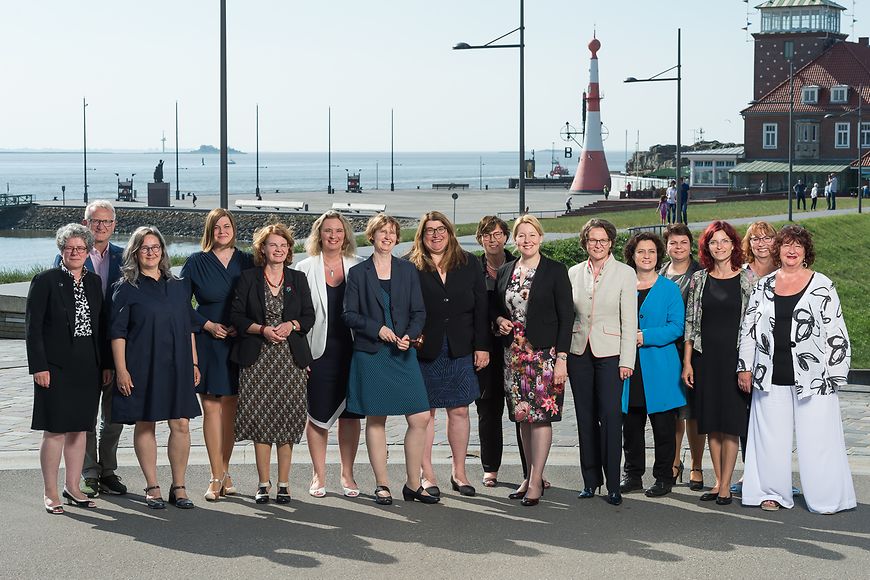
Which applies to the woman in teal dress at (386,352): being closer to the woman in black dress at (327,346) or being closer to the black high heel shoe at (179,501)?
the woman in black dress at (327,346)

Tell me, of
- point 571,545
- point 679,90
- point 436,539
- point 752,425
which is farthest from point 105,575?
point 679,90

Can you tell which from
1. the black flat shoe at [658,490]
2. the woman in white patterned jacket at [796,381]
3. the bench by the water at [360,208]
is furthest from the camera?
the bench by the water at [360,208]

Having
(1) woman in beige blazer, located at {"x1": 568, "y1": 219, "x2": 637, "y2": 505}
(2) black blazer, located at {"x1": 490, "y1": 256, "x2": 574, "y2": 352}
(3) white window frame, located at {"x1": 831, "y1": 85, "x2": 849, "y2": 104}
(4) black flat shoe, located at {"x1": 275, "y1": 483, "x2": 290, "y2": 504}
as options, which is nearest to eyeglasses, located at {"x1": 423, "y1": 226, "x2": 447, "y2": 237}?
(2) black blazer, located at {"x1": 490, "y1": 256, "x2": 574, "y2": 352}

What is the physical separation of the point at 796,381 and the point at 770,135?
79.3 meters

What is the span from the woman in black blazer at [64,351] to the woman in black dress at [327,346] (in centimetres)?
150

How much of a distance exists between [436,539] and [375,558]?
543mm

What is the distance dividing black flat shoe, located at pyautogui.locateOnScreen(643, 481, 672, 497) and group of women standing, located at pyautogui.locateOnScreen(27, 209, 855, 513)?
0.04ft

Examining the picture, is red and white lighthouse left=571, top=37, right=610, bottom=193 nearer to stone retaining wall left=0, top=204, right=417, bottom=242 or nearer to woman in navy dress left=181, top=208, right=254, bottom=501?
stone retaining wall left=0, top=204, right=417, bottom=242

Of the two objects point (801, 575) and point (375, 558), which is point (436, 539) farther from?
point (801, 575)

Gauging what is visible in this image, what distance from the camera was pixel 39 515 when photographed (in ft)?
27.0

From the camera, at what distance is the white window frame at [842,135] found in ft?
269

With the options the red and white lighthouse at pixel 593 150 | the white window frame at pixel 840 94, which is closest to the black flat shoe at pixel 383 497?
the red and white lighthouse at pixel 593 150

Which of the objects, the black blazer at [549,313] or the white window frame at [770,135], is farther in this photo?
the white window frame at [770,135]

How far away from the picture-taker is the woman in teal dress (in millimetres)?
8695
